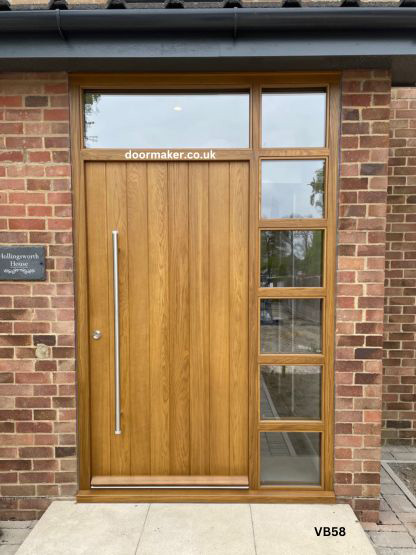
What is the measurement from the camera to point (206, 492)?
2.85 metres

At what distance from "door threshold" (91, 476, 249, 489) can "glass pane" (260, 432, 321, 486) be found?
209 mm

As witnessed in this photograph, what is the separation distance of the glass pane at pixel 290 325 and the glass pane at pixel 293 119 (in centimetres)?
119

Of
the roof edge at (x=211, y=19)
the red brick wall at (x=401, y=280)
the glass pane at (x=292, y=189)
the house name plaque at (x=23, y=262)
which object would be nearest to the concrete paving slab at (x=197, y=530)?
the house name plaque at (x=23, y=262)

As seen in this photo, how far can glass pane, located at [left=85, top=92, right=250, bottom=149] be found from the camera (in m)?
2.82

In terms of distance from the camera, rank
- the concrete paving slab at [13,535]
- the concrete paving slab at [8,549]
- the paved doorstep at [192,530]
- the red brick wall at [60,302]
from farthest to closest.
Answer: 1. the red brick wall at [60,302]
2. the concrete paving slab at [13,535]
3. the concrete paving slab at [8,549]
4. the paved doorstep at [192,530]

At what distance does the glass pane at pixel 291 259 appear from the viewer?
2.84 meters

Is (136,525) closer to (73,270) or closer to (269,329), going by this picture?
(269,329)

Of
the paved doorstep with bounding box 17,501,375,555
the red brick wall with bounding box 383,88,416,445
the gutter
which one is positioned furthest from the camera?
the red brick wall with bounding box 383,88,416,445

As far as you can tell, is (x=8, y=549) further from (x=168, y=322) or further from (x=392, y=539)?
(x=392, y=539)

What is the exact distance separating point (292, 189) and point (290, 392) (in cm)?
155

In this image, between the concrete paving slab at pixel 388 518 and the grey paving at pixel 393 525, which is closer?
the grey paving at pixel 393 525

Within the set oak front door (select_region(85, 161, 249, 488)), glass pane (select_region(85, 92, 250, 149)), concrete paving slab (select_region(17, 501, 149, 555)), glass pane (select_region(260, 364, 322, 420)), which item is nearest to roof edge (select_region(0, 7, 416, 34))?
glass pane (select_region(85, 92, 250, 149))

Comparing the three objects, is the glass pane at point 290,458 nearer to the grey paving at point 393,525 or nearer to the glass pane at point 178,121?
the grey paving at point 393,525

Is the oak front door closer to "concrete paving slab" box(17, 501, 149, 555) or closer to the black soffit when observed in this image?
"concrete paving slab" box(17, 501, 149, 555)
